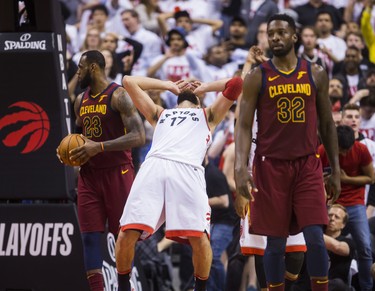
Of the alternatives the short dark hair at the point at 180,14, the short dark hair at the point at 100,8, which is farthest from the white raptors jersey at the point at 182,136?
the short dark hair at the point at 100,8

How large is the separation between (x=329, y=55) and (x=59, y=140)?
23.1 ft

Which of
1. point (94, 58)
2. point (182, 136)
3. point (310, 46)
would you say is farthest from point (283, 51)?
point (310, 46)

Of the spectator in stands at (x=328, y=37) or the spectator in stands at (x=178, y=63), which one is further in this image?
the spectator in stands at (x=328, y=37)

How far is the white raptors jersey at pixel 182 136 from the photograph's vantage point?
9.48 meters

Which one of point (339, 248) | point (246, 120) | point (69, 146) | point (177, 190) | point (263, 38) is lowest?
point (339, 248)

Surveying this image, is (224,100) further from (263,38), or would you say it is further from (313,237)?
(263,38)

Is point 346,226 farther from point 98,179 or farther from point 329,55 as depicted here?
point 329,55

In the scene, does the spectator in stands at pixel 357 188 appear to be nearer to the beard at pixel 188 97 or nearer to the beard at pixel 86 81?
the beard at pixel 188 97

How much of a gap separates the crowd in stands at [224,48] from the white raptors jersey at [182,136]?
2.32 metres

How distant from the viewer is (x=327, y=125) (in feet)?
28.7

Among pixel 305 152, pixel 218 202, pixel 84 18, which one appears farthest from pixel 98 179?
pixel 84 18

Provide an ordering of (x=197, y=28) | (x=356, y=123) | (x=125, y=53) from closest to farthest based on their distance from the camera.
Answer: (x=356, y=123) < (x=125, y=53) < (x=197, y=28)

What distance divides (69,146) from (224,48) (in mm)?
8032

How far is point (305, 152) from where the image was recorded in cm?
867
